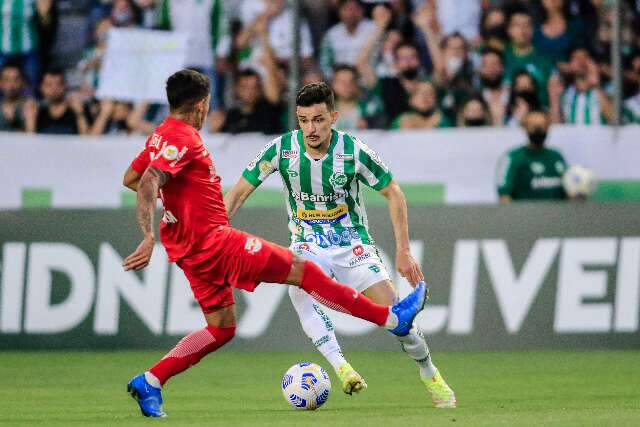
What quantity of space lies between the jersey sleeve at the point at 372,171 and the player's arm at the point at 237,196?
757 millimetres

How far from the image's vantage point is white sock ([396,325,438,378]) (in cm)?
854

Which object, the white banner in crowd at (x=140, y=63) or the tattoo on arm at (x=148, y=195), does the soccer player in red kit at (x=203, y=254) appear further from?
the white banner in crowd at (x=140, y=63)

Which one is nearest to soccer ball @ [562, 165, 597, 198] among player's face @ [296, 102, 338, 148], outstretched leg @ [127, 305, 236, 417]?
player's face @ [296, 102, 338, 148]

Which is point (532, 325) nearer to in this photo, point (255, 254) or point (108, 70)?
point (108, 70)

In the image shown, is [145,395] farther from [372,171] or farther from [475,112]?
[475,112]

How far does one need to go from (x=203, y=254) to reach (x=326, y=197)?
55.4 inches

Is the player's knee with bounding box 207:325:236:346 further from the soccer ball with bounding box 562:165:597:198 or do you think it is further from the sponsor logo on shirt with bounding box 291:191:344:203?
the soccer ball with bounding box 562:165:597:198

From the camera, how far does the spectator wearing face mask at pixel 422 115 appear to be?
14336 millimetres

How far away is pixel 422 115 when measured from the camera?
1441 centimetres

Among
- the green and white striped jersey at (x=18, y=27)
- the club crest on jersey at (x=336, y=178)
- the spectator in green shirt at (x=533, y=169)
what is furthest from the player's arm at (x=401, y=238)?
the green and white striped jersey at (x=18, y=27)

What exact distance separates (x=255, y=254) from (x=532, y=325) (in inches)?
249

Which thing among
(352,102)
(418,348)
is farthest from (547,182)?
(418,348)

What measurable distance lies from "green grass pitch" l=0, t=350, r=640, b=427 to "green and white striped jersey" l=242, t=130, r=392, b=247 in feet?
3.81

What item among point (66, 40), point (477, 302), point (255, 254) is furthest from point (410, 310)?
point (66, 40)
